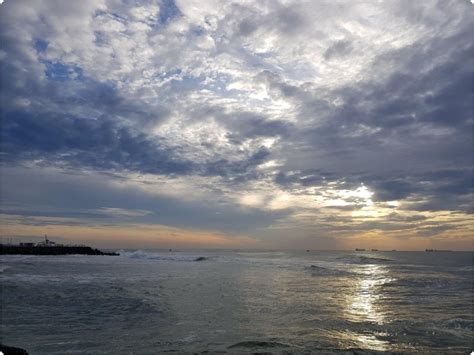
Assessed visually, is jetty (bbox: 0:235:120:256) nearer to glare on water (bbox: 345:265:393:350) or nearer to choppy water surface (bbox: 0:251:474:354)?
choppy water surface (bbox: 0:251:474:354)

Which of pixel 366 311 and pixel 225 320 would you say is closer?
pixel 225 320

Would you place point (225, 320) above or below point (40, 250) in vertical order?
below

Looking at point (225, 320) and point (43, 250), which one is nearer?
point (225, 320)

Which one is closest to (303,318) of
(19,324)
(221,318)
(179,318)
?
(221,318)

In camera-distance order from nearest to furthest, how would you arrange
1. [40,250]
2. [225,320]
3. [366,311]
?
[225,320] → [366,311] → [40,250]

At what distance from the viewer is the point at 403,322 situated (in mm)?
16797

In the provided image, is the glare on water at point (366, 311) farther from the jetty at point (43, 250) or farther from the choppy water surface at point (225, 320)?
the jetty at point (43, 250)

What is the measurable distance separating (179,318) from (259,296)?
27.9ft

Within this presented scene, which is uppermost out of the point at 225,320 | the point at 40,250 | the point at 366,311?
the point at 40,250

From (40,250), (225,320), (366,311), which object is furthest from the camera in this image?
(40,250)

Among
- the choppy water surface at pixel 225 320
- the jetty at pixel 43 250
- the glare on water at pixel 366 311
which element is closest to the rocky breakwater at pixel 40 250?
the jetty at pixel 43 250

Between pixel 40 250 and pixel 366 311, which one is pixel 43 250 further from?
pixel 366 311

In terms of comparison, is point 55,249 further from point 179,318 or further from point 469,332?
point 469,332

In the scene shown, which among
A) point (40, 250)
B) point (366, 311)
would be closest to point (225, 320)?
point (366, 311)
